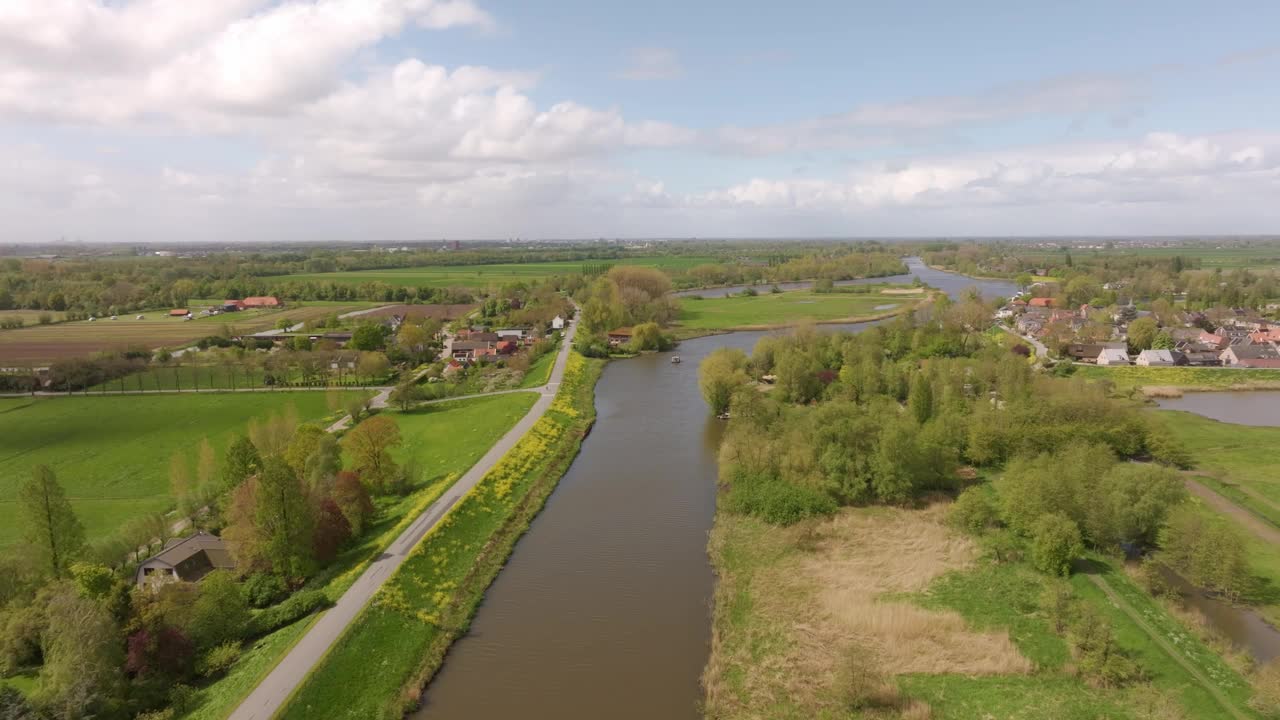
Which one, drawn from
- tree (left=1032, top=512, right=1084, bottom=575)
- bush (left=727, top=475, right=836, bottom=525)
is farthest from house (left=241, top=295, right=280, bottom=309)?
tree (left=1032, top=512, right=1084, bottom=575)

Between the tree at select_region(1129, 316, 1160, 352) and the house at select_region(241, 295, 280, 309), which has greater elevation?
the house at select_region(241, 295, 280, 309)

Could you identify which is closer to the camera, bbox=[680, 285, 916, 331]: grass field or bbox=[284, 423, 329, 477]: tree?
bbox=[284, 423, 329, 477]: tree

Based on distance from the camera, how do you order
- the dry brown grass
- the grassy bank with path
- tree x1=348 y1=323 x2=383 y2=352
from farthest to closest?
the grassy bank with path < tree x1=348 y1=323 x2=383 y2=352 < the dry brown grass

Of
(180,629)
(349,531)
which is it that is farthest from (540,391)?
(180,629)

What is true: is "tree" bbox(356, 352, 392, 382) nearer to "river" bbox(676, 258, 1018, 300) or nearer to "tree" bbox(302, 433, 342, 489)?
"tree" bbox(302, 433, 342, 489)

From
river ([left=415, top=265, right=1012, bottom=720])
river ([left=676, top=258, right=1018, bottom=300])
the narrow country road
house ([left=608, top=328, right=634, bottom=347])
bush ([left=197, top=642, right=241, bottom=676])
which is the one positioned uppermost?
river ([left=676, top=258, right=1018, bottom=300])

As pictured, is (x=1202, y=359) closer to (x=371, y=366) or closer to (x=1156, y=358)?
(x=1156, y=358)
